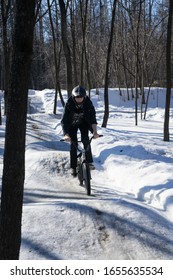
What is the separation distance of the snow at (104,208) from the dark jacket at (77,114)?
1180mm

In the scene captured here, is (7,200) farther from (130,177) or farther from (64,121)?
(130,177)

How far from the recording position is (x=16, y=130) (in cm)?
304

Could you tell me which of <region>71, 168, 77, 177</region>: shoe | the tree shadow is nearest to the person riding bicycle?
<region>71, 168, 77, 177</region>: shoe

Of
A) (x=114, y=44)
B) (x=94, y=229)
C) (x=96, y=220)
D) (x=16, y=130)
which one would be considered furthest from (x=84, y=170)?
(x=114, y=44)

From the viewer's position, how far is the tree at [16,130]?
298cm

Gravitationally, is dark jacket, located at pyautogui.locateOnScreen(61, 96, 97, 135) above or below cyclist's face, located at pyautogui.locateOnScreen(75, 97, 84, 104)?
below

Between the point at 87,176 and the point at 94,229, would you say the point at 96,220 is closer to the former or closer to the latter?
the point at 94,229

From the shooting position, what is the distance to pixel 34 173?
8352mm

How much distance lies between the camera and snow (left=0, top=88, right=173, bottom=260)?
→ 4609 millimetres

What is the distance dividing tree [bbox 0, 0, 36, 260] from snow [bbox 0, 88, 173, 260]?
4.04 feet

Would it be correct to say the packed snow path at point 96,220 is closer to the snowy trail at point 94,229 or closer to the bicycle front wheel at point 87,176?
the snowy trail at point 94,229

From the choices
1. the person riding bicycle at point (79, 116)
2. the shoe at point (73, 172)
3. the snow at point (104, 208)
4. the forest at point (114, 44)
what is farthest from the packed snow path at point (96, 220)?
the forest at point (114, 44)

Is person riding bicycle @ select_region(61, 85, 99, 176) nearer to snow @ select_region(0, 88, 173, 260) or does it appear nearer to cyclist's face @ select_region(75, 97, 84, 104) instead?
cyclist's face @ select_region(75, 97, 84, 104)
